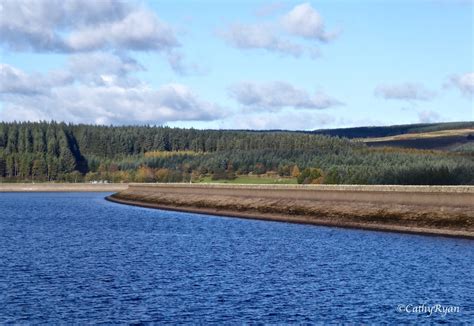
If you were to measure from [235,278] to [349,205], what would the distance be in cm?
5040

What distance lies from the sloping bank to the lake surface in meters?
4.77

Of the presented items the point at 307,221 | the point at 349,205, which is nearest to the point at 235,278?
the point at 349,205

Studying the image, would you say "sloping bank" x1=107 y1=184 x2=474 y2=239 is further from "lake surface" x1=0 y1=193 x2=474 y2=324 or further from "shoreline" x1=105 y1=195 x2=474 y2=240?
"lake surface" x1=0 y1=193 x2=474 y2=324

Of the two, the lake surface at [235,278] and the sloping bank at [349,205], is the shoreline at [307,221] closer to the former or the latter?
the sloping bank at [349,205]

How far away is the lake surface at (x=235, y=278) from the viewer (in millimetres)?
38812

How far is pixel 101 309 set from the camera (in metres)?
39.8

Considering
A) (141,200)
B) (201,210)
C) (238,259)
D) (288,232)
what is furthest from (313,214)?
(141,200)

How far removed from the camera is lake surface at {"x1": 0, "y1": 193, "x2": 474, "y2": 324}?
38.8m

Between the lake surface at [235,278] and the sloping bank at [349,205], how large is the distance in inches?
188

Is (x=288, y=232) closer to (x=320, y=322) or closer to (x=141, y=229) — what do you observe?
(x=141, y=229)

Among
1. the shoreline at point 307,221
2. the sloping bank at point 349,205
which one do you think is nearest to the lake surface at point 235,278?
the shoreline at point 307,221

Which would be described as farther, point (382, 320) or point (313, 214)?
point (313, 214)

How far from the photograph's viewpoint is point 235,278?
49219mm

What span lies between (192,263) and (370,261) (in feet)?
42.9
